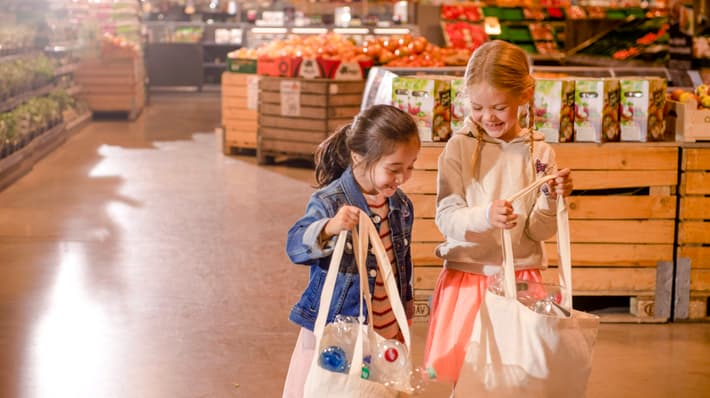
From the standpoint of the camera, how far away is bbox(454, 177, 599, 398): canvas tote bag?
2.60 m

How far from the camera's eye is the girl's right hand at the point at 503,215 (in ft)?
8.57

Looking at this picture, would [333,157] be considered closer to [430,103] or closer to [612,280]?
[430,103]

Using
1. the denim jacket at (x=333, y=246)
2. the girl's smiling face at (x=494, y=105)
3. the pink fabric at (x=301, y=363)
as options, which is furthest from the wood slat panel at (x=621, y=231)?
the pink fabric at (x=301, y=363)

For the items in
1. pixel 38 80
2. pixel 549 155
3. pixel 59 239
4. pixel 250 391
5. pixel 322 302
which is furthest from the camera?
pixel 38 80

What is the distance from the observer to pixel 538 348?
2.59m

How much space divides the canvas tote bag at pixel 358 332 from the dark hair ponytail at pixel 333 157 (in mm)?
267

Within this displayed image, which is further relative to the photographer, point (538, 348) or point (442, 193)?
point (442, 193)

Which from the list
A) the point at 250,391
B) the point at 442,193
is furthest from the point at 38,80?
the point at 442,193

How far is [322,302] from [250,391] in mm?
1795

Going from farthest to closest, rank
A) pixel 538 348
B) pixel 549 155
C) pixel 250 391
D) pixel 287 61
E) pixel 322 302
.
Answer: pixel 287 61 → pixel 250 391 → pixel 549 155 → pixel 538 348 → pixel 322 302

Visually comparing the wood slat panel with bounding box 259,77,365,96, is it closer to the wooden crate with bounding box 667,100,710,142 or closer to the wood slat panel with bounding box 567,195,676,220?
the wood slat panel with bounding box 567,195,676,220

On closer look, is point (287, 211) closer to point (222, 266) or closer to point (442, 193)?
point (222, 266)

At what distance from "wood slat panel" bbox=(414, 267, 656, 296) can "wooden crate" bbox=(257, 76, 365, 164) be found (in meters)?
4.76

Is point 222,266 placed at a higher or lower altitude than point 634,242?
lower
